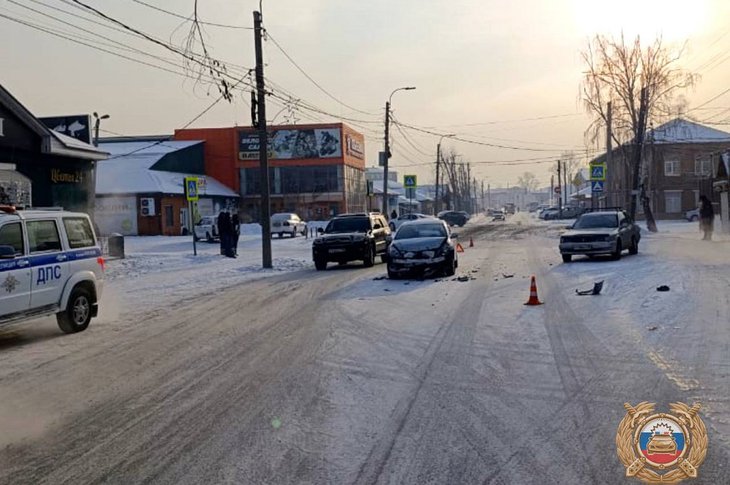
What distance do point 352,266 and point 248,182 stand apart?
50407 mm

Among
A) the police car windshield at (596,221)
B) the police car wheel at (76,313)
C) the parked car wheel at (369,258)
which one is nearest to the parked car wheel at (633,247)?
the police car windshield at (596,221)

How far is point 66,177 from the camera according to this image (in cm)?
2719

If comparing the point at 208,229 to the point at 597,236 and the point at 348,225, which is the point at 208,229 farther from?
the point at 597,236

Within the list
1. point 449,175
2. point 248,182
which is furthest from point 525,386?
point 449,175

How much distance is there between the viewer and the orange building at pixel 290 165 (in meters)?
74.1

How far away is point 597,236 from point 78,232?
15.9 m

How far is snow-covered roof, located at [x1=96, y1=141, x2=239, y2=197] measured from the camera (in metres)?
55.3

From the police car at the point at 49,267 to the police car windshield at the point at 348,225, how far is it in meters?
12.7

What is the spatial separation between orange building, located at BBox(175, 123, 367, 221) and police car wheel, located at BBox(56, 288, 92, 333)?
6172 cm

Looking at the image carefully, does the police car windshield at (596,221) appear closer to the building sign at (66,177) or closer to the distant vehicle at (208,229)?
the building sign at (66,177)

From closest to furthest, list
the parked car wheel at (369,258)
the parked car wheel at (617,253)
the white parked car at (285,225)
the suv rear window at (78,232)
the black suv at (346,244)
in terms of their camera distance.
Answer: the suv rear window at (78,232), the parked car wheel at (617,253), the black suv at (346,244), the parked car wheel at (369,258), the white parked car at (285,225)

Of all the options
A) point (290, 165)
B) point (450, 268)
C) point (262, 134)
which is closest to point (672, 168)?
point (290, 165)

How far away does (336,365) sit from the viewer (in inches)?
356

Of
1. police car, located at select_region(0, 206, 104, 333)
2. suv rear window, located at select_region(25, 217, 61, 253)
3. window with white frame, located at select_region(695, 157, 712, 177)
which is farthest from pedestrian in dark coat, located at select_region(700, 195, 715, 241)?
window with white frame, located at select_region(695, 157, 712, 177)
